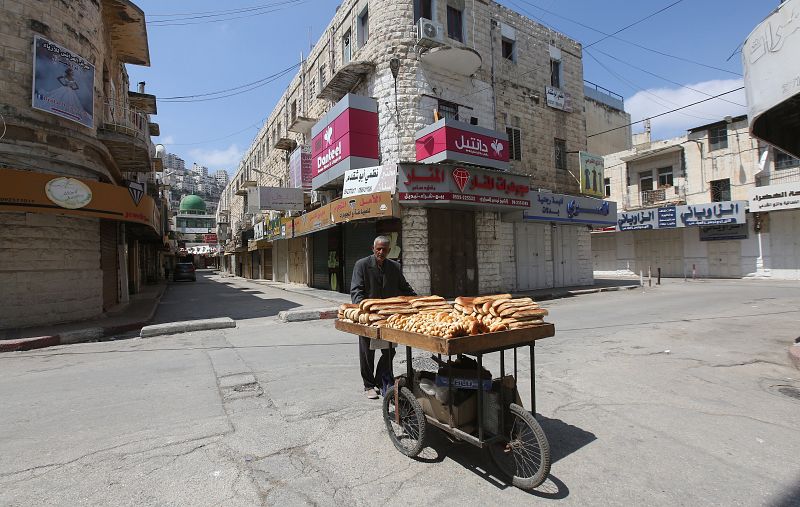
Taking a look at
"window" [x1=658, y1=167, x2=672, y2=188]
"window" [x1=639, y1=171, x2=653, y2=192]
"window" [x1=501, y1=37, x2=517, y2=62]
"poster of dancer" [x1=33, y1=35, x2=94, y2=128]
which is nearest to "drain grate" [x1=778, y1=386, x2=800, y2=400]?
"poster of dancer" [x1=33, y1=35, x2=94, y2=128]

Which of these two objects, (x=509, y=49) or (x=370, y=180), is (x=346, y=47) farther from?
(x=370, y=180)

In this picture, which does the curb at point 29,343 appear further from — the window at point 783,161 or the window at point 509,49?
the window at point 783,161

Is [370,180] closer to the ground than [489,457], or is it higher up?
higher up

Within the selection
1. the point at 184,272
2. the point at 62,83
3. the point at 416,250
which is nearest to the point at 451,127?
the point at 416,250

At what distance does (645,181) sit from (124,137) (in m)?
32.7

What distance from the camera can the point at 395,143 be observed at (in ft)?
53.4

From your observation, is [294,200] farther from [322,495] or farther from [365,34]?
[322,495]

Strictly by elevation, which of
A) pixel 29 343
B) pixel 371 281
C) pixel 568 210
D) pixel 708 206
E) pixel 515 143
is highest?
pixel 515 143

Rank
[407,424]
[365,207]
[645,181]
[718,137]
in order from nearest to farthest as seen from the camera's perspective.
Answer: [407,424], [365,207], [718,137], [645,181]

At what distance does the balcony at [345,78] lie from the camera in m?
16.7

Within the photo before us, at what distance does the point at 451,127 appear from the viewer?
15.0 metres

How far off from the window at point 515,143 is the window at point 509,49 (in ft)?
11.4

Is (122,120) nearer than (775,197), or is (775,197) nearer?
(122,120)

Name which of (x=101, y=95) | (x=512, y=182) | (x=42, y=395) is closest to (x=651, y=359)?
(x=42, y=395)
